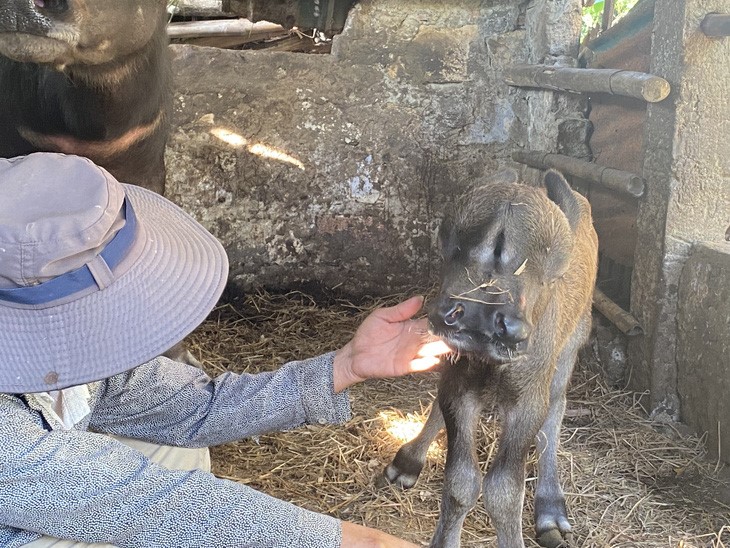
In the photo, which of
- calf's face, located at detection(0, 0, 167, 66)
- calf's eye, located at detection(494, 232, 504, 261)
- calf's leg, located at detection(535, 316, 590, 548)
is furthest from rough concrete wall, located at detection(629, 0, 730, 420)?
calf's face, located at detection(0, 0, 167, 66)

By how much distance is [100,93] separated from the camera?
3.52m

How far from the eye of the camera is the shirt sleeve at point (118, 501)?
146 cm

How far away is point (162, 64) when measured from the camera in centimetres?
390

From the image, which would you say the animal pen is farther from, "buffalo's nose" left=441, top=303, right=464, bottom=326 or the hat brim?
the hat brim

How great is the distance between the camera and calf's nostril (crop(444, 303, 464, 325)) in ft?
6.36

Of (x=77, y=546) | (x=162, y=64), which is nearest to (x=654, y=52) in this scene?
(x=162, y=64)

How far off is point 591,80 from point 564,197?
4.76 feet

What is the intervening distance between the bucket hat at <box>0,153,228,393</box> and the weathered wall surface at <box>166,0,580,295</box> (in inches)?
130

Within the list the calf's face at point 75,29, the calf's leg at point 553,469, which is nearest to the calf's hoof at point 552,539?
the calf's leg at point 553,469

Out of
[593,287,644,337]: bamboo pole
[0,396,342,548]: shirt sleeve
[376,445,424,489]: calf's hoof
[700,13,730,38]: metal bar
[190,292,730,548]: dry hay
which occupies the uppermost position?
[700,13,730,38]: metal bar

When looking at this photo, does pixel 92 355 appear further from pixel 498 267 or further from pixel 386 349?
pixel 498 267

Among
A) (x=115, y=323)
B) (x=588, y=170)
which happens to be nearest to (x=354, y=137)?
(x=588, y=170)

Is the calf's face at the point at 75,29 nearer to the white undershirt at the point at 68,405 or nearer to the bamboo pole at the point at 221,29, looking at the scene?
the white undershirt at the point at 68,405

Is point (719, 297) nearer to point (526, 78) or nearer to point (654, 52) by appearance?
point (654, 52)
